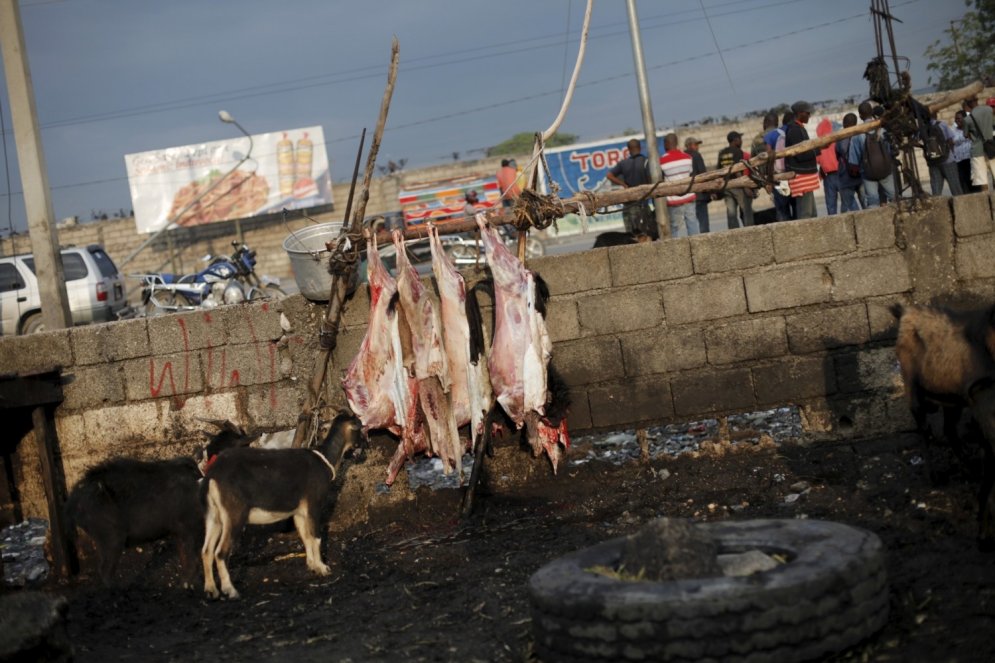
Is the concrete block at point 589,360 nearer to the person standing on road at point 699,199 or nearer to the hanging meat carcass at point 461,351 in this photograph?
the hanging meat carcass at point 461,351

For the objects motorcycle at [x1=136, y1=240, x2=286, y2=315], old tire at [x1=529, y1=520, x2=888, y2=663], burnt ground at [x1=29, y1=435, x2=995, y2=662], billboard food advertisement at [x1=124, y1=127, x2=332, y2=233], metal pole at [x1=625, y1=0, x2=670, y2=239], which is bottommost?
burnt ground at [x1=29, y1=435, x2=995, y2=662]

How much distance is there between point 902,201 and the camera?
7.89m

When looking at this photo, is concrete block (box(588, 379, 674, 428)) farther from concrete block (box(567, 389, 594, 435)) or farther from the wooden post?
the wooden post

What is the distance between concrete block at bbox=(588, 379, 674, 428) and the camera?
8.02 meters

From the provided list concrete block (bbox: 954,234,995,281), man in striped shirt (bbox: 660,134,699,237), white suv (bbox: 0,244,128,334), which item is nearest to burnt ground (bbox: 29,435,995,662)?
concrete block (bbox: 954,234,995,281)

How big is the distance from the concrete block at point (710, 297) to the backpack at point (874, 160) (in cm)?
467

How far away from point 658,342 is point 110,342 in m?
4.20

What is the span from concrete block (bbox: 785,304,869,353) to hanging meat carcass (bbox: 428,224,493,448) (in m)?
2.34

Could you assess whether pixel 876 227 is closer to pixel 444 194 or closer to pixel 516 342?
pixel 516 342

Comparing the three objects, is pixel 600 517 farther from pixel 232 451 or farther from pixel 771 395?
pixel 232 451

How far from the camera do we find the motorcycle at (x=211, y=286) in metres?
20.8

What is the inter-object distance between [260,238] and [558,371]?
32599 mm

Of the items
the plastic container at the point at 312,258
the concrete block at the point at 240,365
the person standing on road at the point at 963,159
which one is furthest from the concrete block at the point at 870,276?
the person standing on road at the point at 963,159

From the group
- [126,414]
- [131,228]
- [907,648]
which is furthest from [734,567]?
[131,228]
